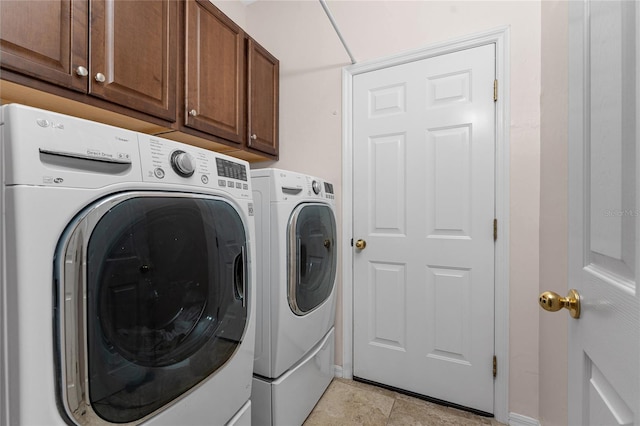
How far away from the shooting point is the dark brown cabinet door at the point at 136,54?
1074mm

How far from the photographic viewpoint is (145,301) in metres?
0.68

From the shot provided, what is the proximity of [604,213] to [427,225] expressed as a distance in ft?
3.82

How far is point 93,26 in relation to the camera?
1045mm

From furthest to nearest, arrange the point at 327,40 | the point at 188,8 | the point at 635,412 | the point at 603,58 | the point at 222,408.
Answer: the point at 327,40
the point at 188,8
the point at 222,408
the point at 603,58
the point at 635,412

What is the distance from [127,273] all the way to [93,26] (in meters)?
1.03

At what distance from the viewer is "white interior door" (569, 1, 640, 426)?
43cm

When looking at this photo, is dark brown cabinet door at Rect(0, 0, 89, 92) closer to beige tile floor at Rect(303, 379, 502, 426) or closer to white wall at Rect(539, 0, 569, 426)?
white wall at Rect(539, 0, 569, 426)

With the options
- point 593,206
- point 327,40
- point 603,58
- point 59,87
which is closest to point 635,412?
point 593,206

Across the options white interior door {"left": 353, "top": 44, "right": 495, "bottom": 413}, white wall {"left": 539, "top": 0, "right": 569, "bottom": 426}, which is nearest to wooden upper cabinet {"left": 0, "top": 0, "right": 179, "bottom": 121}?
white interior door {"left": 353, "top": 44, "right": 495, "bottom": 413}

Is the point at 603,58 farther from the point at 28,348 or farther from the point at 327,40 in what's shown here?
the point at 327,40

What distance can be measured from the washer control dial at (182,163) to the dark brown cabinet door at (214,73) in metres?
0.77

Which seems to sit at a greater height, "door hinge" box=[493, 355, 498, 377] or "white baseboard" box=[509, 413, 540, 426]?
"door hinge" box=[493, 355, 498, 377]

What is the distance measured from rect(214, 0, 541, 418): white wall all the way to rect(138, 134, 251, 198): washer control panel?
1044 mm

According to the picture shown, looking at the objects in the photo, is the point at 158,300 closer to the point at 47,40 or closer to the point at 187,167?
the point at 187,167
